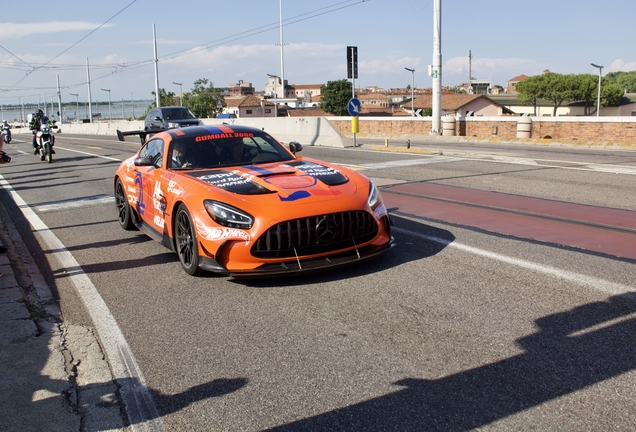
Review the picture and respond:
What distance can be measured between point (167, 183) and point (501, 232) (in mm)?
3925

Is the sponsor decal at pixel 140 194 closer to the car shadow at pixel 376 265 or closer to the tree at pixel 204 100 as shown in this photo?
the car shadow at pixel 376 265

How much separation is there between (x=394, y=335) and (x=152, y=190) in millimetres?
3870

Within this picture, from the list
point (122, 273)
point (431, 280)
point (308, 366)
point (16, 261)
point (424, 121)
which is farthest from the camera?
point (424, 121)

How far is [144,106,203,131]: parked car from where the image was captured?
27.6 metres

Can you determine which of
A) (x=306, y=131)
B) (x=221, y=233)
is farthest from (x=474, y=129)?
(x=221, y=233)

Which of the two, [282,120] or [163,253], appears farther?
[282,120]

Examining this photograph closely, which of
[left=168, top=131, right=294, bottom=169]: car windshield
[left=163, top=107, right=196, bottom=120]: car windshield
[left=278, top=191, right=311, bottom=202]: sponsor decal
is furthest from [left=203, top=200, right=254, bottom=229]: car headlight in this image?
[left=163, top=107, right=196, bottom=120]: car windshield

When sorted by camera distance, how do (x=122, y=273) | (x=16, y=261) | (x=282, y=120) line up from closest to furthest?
1. (x=122, y=273)
2. (x=16, y=261)
3. (x=282, y=120)

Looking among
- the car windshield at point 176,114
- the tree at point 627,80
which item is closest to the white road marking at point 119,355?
the car windshield at point 176,114

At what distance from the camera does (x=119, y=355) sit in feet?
14.0

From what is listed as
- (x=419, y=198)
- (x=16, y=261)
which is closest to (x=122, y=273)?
(x=16, y=261)

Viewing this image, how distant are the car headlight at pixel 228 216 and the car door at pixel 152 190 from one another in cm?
116

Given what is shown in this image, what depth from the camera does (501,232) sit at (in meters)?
7.50

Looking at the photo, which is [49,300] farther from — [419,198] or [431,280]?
[419,198]
